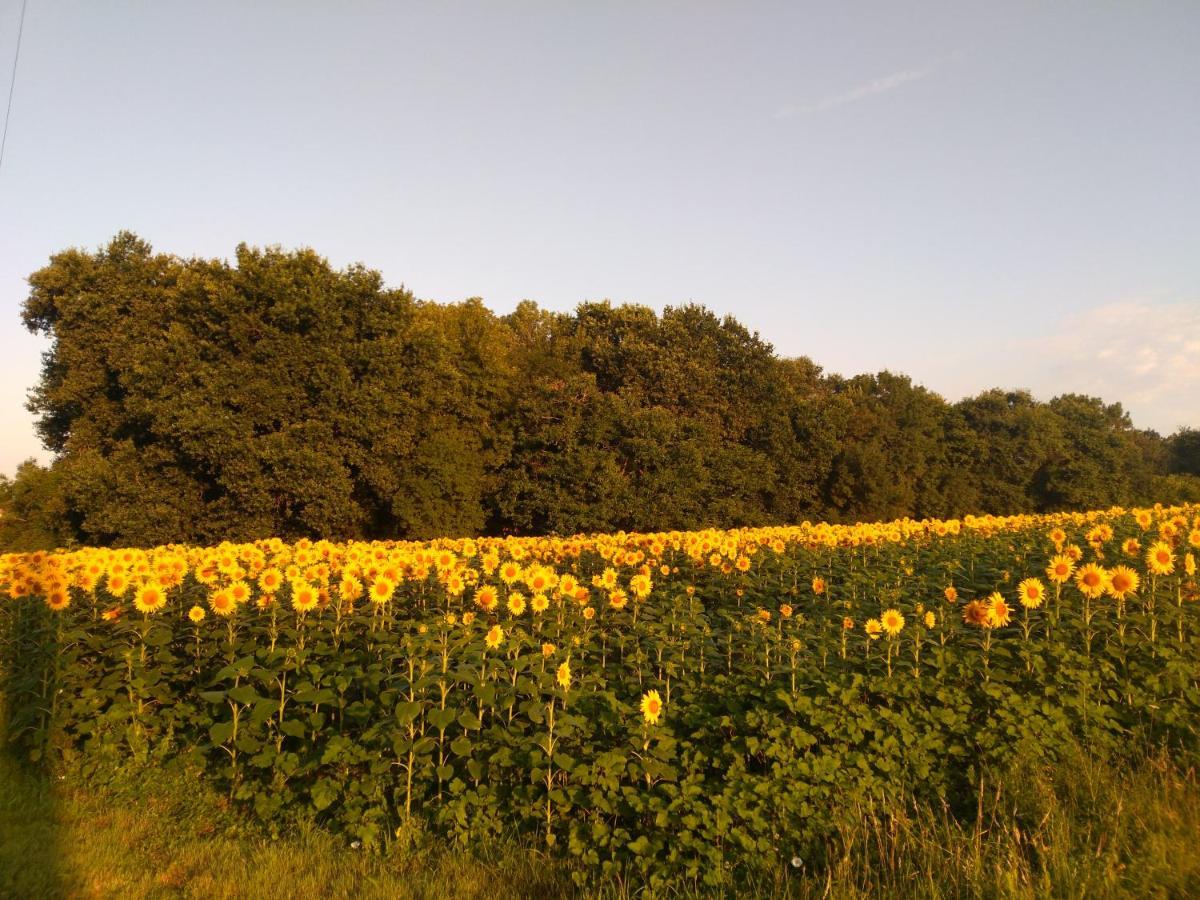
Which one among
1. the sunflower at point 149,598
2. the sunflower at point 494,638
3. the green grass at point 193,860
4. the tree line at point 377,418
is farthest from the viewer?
the tree line at point 377,418

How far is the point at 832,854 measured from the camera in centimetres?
413

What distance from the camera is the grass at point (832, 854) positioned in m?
3.55

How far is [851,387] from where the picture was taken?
50.1m

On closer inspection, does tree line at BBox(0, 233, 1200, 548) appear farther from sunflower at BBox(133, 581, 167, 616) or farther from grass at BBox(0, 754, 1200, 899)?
grass at BBox(0, 754, 1200, 899)

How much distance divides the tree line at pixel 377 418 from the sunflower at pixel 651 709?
22617 mm

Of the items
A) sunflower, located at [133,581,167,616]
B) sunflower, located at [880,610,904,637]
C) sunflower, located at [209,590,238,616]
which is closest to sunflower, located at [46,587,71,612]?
sunflower, located at [133,581,167,616]

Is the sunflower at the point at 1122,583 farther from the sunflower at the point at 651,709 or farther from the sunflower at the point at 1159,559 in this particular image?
the sunflower at the point at 651,709

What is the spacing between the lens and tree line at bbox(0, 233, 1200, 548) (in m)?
25.5

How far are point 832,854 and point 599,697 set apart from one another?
6.33 feet

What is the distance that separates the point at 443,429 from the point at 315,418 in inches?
213

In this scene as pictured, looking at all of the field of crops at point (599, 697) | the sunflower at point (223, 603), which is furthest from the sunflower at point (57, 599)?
the sunflower at point (223, 603)

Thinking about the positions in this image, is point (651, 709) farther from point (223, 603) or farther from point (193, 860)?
point (223, 603)

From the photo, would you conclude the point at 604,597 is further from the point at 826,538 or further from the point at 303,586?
the point at 826,538

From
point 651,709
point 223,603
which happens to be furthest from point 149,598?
point 651,709
